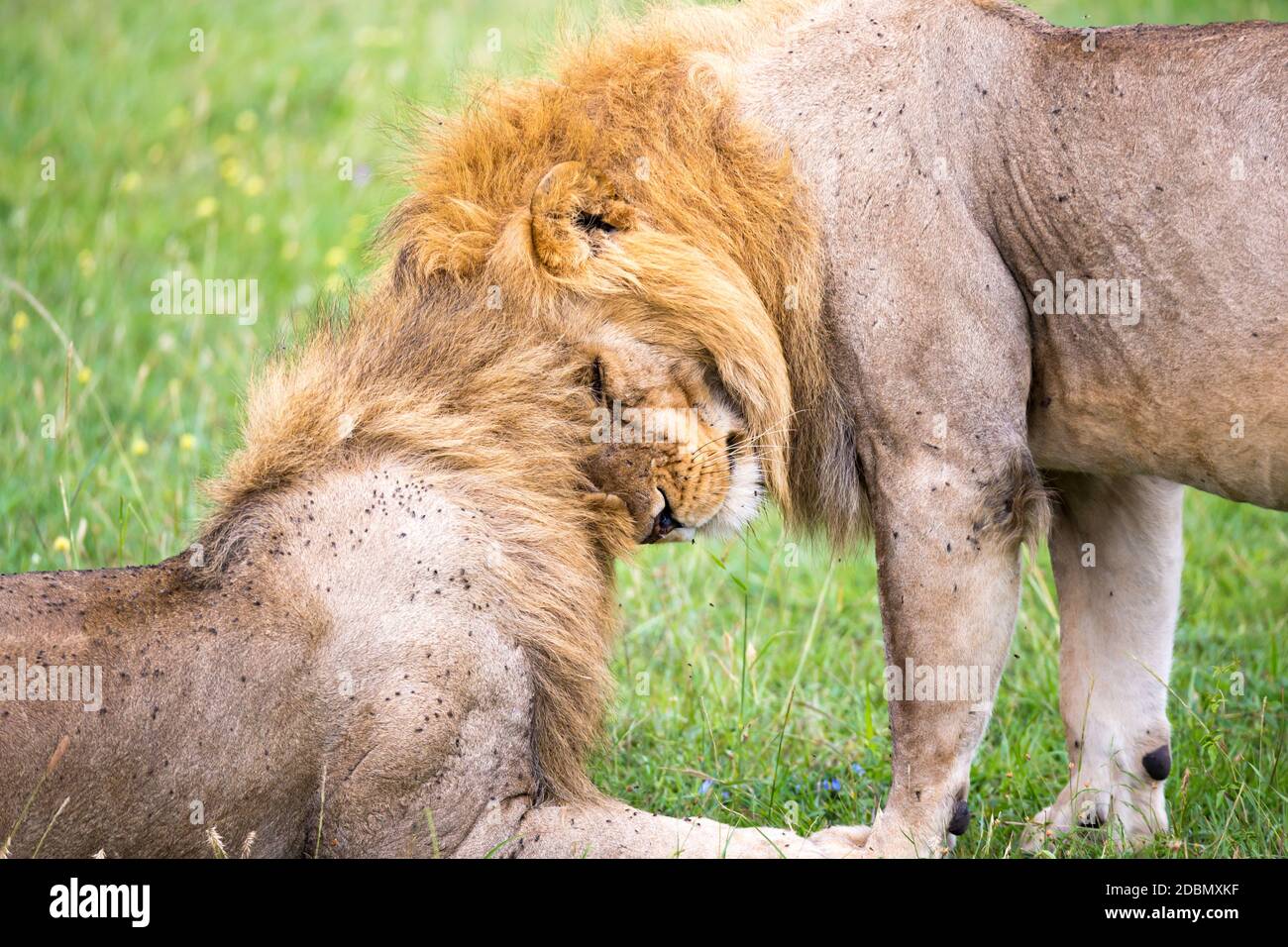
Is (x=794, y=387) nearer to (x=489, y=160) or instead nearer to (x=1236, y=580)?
(x=489, y=160)

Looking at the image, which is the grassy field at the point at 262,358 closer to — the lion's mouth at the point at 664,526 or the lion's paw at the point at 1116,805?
the lion's paw at the point at 1116,805

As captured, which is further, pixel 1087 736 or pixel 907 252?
pixel 1087 736

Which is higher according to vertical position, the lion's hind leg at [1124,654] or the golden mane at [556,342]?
the golden mane at [556,342]

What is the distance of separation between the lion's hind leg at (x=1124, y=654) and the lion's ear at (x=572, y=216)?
1.43 metres

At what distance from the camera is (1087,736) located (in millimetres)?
4039

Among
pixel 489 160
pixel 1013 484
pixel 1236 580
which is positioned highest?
pixel 489 160

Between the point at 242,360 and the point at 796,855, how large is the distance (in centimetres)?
416

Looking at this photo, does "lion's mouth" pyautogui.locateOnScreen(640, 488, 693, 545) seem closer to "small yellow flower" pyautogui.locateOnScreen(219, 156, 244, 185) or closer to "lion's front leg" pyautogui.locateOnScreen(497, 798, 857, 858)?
"lion's front leg" pyautogui.locateOnScreen(497, 798, 857, 858)

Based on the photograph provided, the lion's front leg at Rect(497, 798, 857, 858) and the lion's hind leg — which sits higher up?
the lion's hind leg

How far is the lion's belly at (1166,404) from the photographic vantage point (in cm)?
337

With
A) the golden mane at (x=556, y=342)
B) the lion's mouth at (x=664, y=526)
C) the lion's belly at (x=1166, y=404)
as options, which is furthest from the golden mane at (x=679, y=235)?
the lion's belly at (x=1166, y=404)

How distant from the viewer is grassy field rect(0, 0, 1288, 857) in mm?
4262

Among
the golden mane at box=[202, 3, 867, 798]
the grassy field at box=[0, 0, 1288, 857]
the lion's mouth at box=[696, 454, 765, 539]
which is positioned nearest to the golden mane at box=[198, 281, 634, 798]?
the golden mane at box=[202, 3, 867, 798]

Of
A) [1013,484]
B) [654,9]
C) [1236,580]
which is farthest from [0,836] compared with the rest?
[1236,580]
